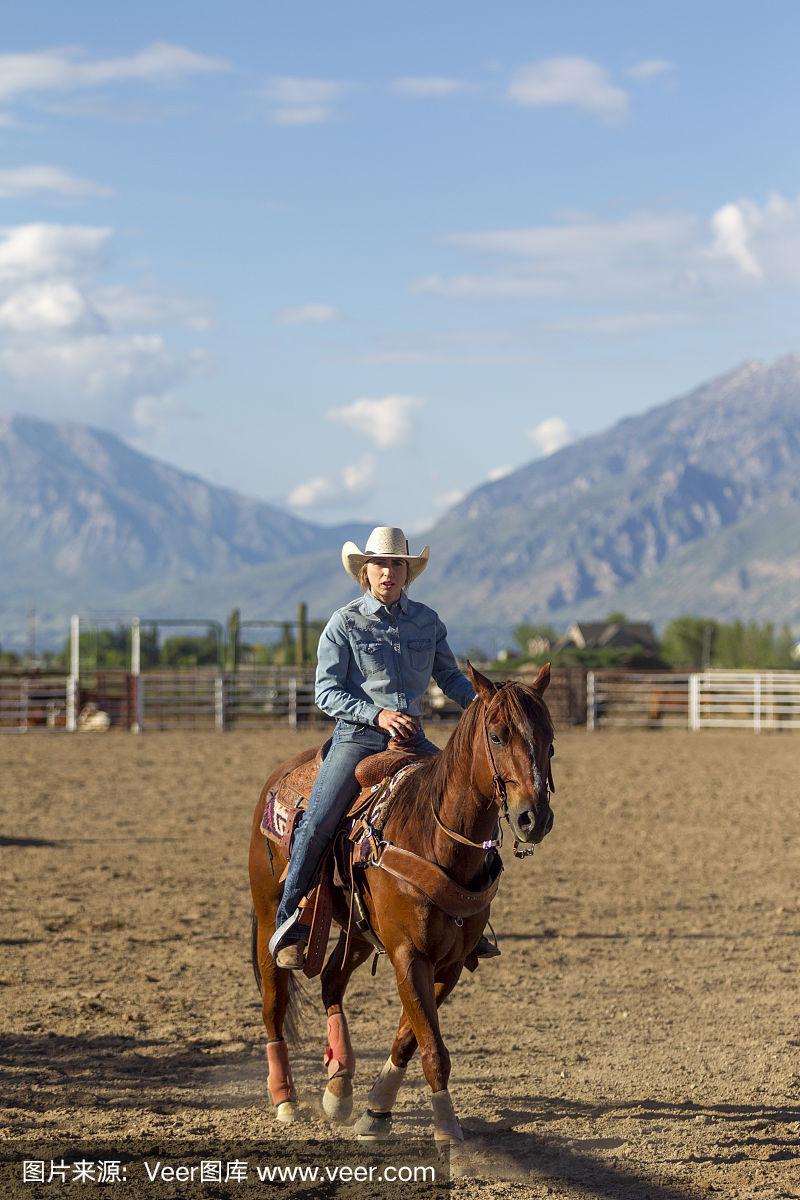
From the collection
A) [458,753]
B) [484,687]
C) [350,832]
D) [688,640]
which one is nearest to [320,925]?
[350,832]

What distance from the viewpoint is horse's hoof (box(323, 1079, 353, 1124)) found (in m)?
5.25

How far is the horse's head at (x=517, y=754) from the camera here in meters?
4.32

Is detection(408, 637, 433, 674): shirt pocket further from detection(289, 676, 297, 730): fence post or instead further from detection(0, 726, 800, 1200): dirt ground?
detection(289, 676, 297, 730): fence post

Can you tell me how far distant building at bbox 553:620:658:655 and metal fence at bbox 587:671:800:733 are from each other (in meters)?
76.1

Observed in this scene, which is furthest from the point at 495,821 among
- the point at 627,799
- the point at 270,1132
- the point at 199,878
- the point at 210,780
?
the point at 210,780

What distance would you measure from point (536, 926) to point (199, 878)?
3043 millimetres

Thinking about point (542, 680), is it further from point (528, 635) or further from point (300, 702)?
point (528, 635)

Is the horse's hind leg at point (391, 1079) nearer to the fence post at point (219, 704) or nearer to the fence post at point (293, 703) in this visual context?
the fence post at point (293, 703)

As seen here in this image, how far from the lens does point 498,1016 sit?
719 cm

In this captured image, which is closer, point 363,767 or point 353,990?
point 363,767

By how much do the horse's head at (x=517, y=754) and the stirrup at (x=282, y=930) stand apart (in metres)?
1.08

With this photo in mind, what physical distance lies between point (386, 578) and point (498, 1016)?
3.01 m

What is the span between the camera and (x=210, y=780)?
1852cm

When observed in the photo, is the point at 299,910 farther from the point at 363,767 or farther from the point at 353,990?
the point at 353,990
